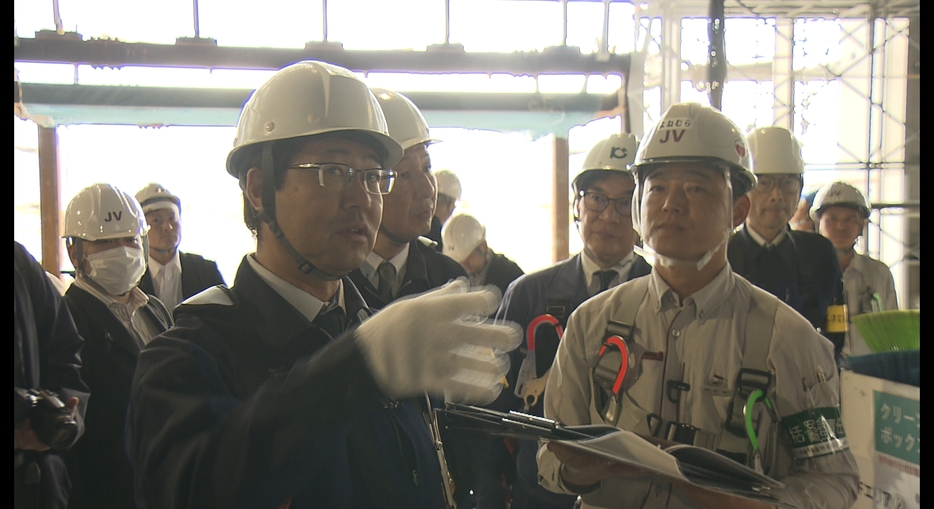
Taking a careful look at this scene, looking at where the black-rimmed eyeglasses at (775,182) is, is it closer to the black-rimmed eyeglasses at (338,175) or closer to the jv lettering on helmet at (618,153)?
the jv lettering on helmet at (618,153)

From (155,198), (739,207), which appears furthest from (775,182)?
(155,198)

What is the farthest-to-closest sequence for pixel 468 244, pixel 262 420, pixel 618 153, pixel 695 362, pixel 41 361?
pixel 468 244, pixel 618 153, pixel 41 361, pixel 695 362, pixel 262 420

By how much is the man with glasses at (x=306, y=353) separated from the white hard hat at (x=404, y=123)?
3.27 feet

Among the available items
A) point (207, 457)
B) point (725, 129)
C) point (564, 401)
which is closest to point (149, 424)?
point (207, 457)

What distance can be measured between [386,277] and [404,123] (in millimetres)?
645

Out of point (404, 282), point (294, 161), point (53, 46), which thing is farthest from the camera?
point (53, 46)

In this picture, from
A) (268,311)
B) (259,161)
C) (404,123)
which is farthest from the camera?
(404,123)

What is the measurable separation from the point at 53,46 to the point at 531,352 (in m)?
5.80

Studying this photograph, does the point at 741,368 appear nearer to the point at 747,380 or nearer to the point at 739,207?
the point at 747,380

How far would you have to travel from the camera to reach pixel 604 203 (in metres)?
2.88

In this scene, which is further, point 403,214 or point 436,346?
point 403,214

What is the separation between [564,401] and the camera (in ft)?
6.32

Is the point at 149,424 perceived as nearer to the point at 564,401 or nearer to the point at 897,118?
the point at 564,401

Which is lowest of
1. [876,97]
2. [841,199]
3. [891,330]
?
[891,330]
